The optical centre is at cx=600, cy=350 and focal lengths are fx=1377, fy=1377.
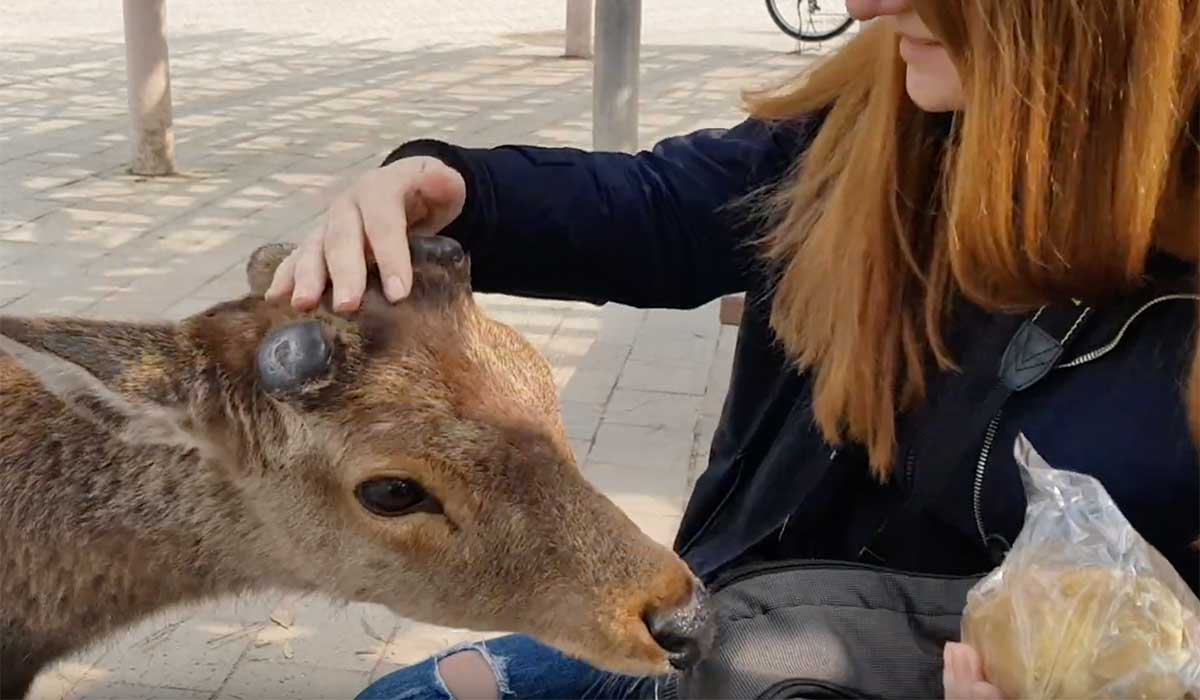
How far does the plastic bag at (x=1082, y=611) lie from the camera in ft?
5.60

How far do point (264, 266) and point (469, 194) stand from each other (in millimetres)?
465

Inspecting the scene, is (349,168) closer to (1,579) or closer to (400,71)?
(400,71)

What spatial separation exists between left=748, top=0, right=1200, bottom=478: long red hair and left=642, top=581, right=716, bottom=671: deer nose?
0.41 metres

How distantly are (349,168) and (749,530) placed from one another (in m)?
7.62

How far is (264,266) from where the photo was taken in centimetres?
266

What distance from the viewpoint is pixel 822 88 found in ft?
8.77

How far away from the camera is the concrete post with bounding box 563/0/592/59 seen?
49.3ft

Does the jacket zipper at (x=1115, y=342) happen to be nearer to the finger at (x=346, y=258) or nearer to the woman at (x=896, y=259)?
the woman at (x=896, y=259)

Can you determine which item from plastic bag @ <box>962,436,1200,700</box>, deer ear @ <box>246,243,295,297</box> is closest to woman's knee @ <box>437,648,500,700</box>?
deer ear @ <box>246,243,295,297</box>

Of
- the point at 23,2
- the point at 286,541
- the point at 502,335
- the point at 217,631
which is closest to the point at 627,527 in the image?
the point at 502,335

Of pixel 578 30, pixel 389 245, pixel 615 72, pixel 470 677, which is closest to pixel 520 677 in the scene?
pixel 470 677

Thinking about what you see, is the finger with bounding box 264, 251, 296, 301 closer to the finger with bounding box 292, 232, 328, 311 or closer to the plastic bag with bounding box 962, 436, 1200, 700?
the finger with bounding box 292, 232, 328, 311

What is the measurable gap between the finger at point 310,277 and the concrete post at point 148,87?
734 centimetres

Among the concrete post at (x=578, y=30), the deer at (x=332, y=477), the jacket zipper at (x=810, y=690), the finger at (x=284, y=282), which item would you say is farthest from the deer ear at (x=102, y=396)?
the concrete post at (x=578, y=30)
